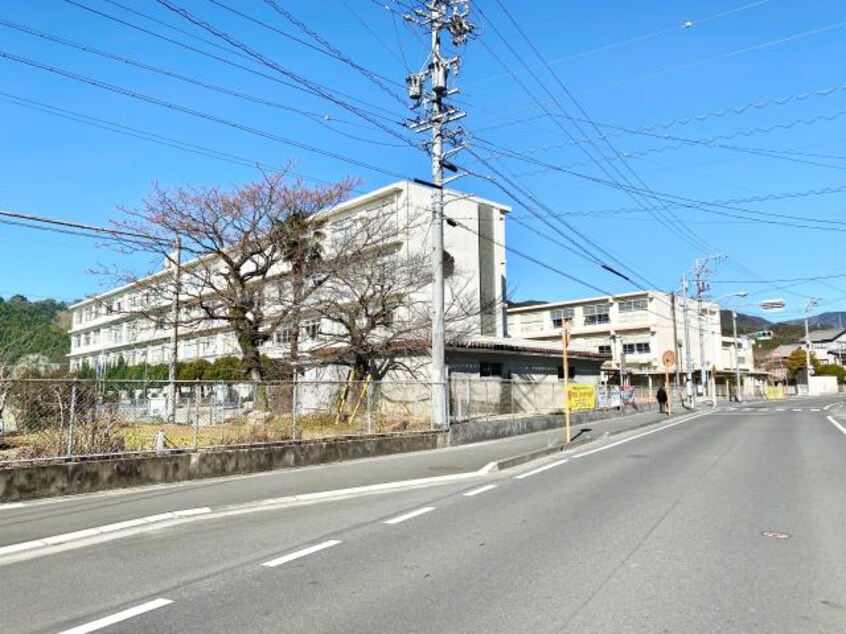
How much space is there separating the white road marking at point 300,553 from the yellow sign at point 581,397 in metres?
23.0

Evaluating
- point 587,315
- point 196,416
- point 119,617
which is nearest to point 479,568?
point 119,617

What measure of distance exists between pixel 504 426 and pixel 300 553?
16.4 metres

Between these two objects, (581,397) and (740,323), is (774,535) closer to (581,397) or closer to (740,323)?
(581,397)

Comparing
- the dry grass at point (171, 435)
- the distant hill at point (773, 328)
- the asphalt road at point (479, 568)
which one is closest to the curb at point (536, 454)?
the asphalt road at point (479, 568)

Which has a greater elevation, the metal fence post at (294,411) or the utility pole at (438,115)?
the utility pole at (438,115)

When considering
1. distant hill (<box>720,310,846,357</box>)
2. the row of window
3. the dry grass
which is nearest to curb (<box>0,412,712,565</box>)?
the dry grass

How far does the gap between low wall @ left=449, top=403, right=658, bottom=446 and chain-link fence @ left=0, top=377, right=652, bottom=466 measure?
62cm

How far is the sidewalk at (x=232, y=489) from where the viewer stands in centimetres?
893

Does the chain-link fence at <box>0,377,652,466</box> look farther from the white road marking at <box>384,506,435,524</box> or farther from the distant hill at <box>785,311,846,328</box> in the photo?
the distant hill at <box>785,311,846,328</box>

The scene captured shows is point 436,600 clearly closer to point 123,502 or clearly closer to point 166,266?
point 123,502

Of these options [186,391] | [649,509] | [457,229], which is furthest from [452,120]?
[457,229]

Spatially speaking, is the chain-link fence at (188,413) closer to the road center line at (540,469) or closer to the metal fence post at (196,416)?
the metal fence post at (196,416)

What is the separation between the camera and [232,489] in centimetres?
1173

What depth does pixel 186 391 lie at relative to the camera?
14.0 metres
